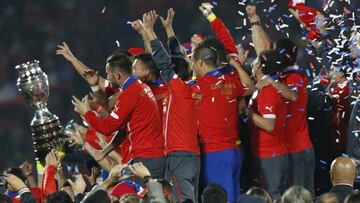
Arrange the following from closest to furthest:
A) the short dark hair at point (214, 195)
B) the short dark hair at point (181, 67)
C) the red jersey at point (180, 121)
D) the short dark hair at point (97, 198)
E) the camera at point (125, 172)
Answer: the short dark hair at point (97, 198) → the short dark hair at point (214, 195) → the camera at point (125, 172) → the red jersey at point (180, 121) → the short dark hair at point (181, 67)

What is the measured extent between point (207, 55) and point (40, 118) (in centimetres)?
171

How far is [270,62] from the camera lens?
9086 mm

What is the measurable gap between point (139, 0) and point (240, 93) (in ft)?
13.7

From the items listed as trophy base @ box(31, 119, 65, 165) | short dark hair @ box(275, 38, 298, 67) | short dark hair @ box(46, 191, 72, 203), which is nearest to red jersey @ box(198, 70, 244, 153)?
short dark hair @ box(275, 38, 298, 67)

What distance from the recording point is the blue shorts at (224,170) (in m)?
8.91

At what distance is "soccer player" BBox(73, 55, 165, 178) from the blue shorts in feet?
1.10

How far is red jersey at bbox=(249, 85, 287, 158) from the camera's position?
900cm

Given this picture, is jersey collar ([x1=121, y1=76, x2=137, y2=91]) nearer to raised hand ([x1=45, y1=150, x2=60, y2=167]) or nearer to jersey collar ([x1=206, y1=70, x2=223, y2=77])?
→ jersey collar ([x1=206, y1=70, x2=223, y2=77])

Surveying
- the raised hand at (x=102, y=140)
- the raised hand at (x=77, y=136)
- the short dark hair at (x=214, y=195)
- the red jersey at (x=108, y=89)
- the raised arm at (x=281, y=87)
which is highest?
the red jersey at (x=108, y=89)

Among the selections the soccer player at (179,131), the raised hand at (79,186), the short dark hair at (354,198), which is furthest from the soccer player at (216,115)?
the short dark hair at (354,198)

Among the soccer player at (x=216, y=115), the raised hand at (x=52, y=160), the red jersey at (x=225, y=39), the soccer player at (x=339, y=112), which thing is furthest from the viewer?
the soccer player at (x=339, y=112)

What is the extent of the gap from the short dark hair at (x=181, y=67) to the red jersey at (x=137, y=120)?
35 centimetres

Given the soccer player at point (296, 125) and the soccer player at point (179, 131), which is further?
the soccer player at point (296, 125)

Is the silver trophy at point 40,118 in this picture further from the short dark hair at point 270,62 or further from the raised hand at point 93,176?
the short dark hair at point 270,62
